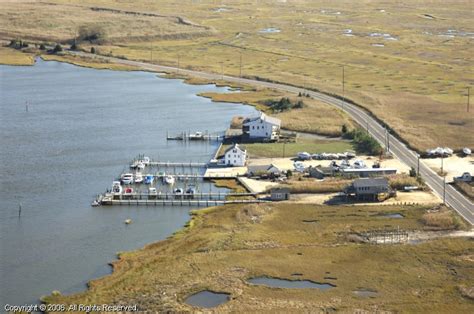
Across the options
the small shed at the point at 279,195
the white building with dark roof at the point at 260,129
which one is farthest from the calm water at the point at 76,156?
the small shed at the point at 279,195

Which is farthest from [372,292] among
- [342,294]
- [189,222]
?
[189,222]

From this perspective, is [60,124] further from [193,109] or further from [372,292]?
[372,292]

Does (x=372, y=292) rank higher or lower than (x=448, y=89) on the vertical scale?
lower

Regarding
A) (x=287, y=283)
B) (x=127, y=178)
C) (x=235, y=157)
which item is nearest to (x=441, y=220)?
(x=287, y=283)

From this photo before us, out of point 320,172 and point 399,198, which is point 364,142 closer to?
point 320,172

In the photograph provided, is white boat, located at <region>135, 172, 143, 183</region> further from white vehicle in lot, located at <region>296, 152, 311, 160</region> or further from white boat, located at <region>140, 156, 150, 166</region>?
white vehicle in lot, located at <region>296, 152, 311, 160</region>

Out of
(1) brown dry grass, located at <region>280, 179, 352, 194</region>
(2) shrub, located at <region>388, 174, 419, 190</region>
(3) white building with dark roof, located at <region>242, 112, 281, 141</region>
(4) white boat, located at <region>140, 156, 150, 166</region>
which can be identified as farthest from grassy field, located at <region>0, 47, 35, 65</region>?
(2) shrub, located at <region>388, 174, 419, 190</region>

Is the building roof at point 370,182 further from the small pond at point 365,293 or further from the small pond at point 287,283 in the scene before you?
the small pond at point 365,293

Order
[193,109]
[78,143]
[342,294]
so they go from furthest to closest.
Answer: [193,109]
[78,143]
[342,294]
